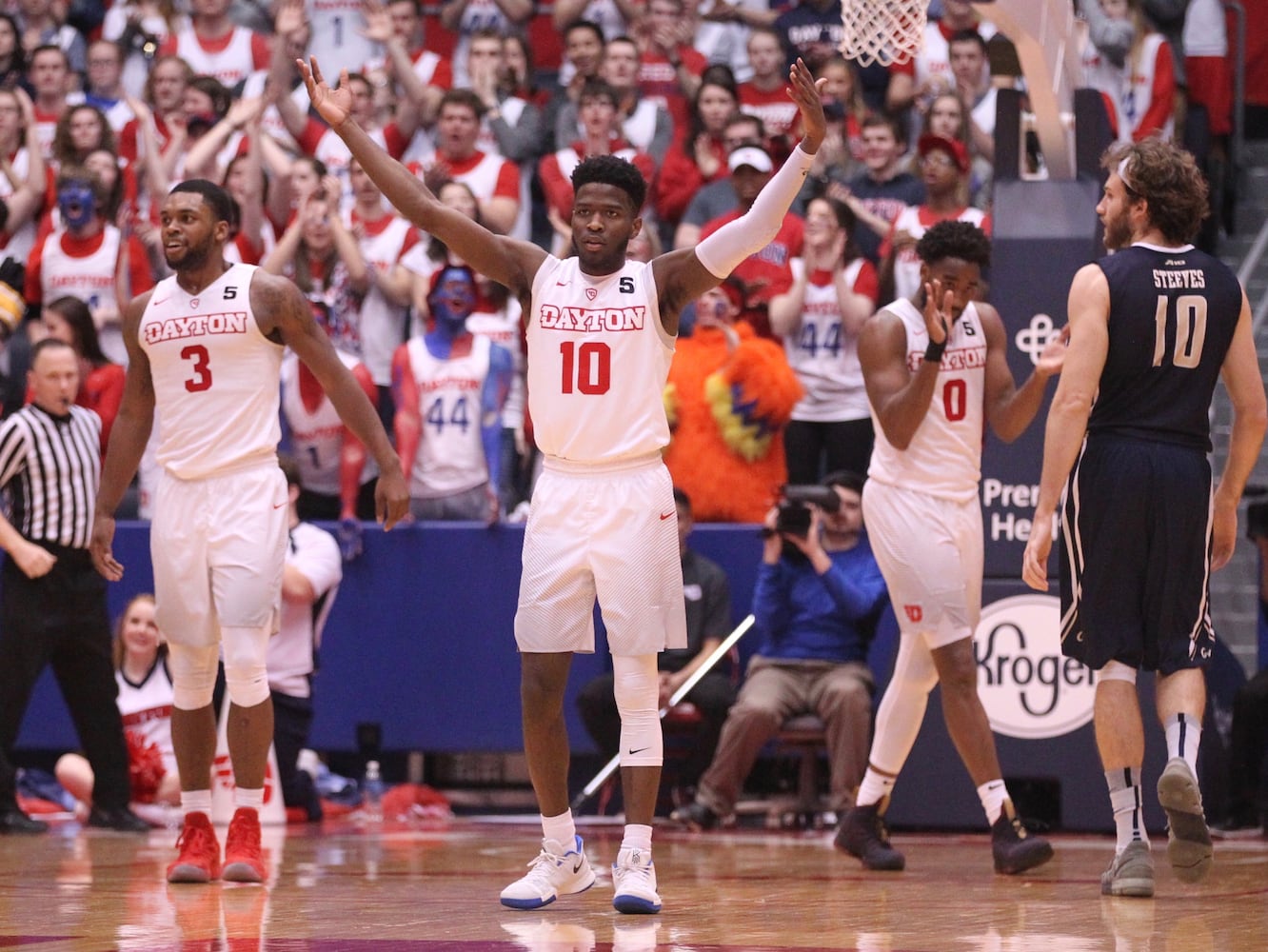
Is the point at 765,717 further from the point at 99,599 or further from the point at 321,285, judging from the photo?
the point at 321,285

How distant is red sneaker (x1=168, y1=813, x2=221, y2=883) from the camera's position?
24.2 feet

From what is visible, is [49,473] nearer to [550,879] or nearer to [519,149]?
[519,149]

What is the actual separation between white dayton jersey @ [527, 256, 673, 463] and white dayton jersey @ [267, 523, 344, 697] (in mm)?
4496

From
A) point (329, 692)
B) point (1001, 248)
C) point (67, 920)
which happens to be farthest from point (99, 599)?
point (1001, 248)

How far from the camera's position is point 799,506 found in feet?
33.1

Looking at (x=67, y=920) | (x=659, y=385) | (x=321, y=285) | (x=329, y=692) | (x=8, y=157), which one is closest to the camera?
(x=67, y=920)

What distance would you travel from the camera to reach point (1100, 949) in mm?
5449

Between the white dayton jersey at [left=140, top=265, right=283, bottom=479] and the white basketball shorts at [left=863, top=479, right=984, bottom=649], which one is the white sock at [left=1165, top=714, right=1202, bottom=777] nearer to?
the white basketball shorts at [left=863, top=479, right=984, bottom=649]

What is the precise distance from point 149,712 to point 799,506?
3887 millimetres

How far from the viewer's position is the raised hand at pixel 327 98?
6.57m

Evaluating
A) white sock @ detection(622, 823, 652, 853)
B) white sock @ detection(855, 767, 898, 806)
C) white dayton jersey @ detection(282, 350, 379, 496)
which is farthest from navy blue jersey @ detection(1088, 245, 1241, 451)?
white dayton jersey @ detection(282, 350, 379, 496)

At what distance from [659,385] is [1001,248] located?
3.45m

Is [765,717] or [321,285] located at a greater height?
[321,285]

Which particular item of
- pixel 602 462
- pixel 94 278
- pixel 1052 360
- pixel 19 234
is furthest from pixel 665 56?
pixel 602 462
